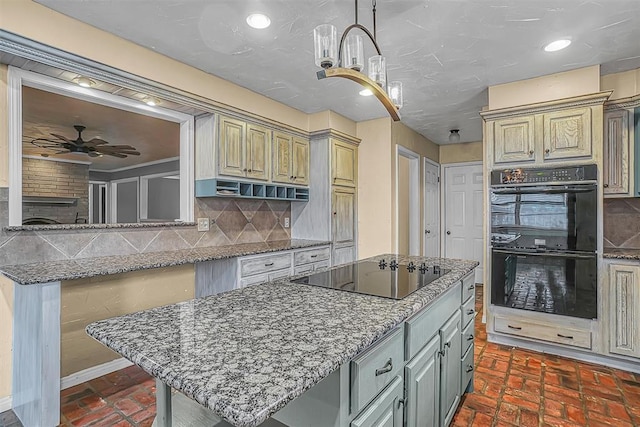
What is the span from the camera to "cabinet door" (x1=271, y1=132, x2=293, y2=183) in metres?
3.59

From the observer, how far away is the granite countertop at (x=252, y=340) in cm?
67

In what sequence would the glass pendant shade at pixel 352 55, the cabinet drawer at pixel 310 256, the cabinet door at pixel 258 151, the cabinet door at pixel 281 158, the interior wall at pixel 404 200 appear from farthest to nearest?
the interior wall at pixel 404 200, the cabinet door at pixel 281 158, the cabinet drawer at pixel 310 256, the cabinet door at pixel 258 151, the glass pendant shade at pixel 352 55

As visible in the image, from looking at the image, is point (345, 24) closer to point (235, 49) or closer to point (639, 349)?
point (235, 49)

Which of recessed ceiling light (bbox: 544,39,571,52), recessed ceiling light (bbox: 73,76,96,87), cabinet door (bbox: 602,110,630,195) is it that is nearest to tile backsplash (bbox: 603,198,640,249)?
cabinet door (bbox: 602,110,630,195)

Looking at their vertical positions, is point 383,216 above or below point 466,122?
below

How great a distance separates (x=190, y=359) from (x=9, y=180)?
2.04 m

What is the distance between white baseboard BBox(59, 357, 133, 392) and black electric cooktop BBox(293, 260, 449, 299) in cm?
188

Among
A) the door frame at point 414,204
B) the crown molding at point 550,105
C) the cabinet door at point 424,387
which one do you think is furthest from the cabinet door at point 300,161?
the cabinet door at point 424,387

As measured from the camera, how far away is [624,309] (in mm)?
2621

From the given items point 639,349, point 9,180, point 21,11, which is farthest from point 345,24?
point 639,349

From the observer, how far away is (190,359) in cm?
80

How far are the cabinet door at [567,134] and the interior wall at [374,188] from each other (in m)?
1.67

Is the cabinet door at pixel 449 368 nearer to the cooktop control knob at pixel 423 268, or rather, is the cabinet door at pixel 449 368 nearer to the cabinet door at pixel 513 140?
the cooktop control knob at pixel 423 268

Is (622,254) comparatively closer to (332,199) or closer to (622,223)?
Result: (622,223)
